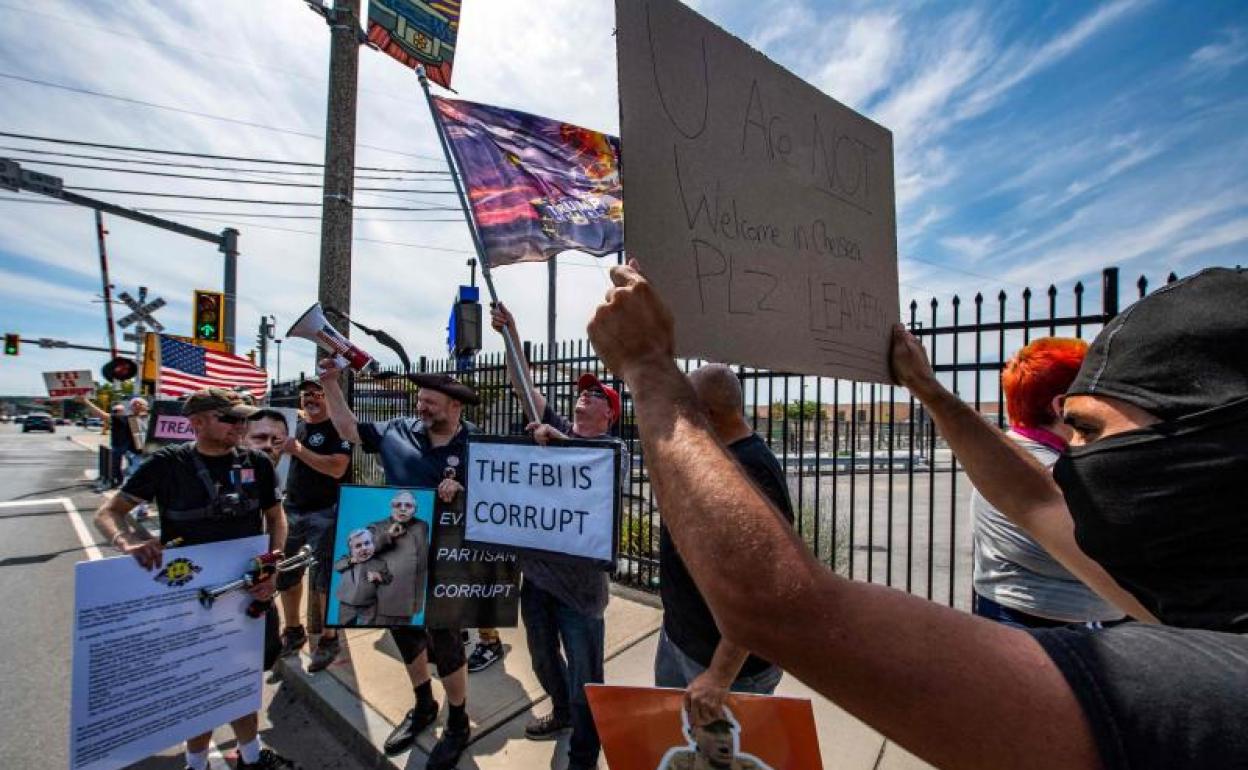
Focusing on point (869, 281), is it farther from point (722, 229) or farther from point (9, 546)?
point (9, 546)

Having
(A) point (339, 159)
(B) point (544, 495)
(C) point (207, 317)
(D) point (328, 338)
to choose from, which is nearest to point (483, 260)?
(B) point (544, 495)

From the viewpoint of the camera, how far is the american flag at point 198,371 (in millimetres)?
8457

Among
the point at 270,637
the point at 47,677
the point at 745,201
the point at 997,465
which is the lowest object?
the point at 47,677

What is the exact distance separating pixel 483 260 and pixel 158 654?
2.43 metres

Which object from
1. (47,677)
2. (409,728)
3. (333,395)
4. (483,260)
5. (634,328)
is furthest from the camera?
(47,677)

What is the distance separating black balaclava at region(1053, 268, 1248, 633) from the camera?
709 mm

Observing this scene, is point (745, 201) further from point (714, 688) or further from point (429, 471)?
point (429, 471)

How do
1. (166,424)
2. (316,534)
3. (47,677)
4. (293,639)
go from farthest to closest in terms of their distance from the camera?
(166,424) < (293,639) < (316,534) < (47,677)

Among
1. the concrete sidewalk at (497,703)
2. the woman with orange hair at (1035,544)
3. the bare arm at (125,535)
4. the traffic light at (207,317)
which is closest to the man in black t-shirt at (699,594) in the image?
the woman with orange hair at (1035,544)

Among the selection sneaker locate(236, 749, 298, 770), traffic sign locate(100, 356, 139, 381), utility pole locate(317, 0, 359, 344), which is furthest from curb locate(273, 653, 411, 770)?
traffic sign locate(100, 356, 139, 381)

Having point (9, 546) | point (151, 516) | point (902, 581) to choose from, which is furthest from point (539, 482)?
point (151, 516)

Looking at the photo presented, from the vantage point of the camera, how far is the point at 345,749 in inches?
126

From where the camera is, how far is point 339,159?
5539mm

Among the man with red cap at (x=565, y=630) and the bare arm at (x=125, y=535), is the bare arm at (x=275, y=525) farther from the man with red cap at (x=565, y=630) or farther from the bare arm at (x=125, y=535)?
the man with red cap at (x=565, y=630)
